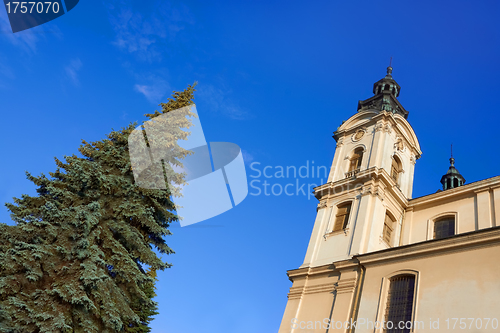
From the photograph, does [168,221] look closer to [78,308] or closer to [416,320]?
[78,308]

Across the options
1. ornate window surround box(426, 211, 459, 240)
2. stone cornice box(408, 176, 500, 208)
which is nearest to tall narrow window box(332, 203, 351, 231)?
stone cornice box(408, 176, 500, 208)

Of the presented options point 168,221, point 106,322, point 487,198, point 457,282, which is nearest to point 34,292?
point 106,322

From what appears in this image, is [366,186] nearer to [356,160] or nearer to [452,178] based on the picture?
[356,160]

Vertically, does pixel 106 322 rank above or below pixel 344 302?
below

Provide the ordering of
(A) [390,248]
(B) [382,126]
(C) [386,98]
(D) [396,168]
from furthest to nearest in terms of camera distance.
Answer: (C) [386,98] < (D) [396,168] < (B) [382,126] < (A) [390,248]

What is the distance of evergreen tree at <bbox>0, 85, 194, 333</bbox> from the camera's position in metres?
11.2

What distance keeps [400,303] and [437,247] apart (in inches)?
106

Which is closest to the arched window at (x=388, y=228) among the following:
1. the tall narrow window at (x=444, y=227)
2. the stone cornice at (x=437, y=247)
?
the tall narrow window at (x=444, y=227)

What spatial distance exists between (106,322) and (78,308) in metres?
0.94

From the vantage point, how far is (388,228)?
21953 mm

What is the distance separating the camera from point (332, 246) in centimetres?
2123

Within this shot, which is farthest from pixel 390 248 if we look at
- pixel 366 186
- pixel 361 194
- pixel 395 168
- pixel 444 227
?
pixel 395 168

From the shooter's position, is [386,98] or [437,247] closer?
[437,247]

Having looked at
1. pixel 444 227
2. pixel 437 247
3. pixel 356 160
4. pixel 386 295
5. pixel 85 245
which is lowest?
pixel 85 245
